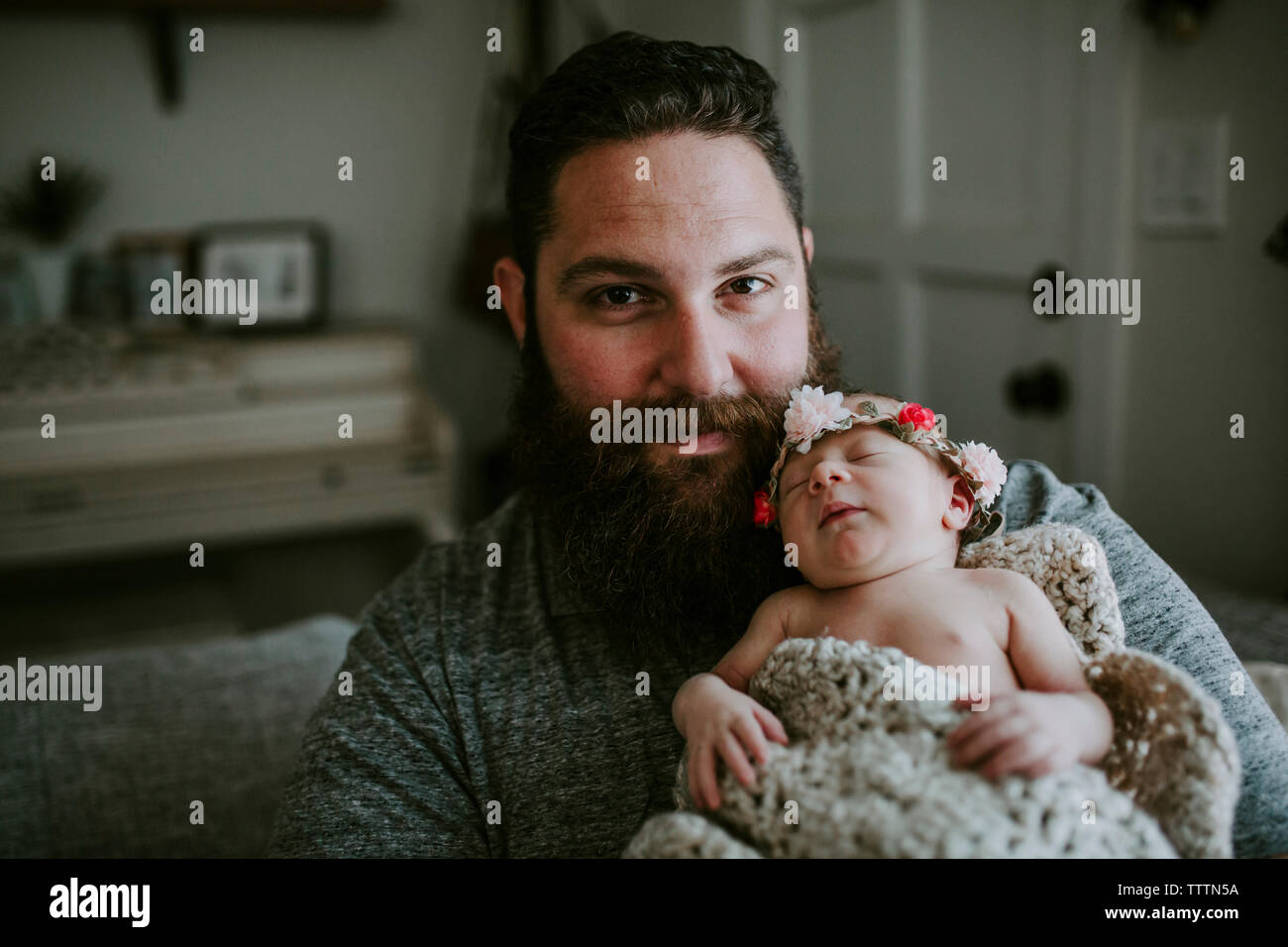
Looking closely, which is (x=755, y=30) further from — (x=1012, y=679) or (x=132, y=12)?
(x=132, y=12)

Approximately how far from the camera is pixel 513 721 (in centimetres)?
86

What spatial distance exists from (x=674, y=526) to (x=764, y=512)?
0.11 m

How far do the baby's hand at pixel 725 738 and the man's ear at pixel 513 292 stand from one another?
53cm

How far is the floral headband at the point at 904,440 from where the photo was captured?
0.68m

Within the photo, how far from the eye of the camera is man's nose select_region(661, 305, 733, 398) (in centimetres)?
78

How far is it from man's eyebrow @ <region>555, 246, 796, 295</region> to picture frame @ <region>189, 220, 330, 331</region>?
237 centimetres

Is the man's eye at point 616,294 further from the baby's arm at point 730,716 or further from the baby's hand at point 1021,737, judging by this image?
the baby's hand at point 1021,737

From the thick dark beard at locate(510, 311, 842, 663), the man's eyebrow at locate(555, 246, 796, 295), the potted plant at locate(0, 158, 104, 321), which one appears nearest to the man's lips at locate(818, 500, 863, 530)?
the thick dark beard at locate(510, 311, 842, 663)

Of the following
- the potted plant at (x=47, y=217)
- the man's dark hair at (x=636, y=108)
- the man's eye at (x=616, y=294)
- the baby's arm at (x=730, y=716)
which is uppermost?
the potted plant at (x=47, y=217)

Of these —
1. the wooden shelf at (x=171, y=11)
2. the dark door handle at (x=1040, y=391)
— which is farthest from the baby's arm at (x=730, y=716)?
the wooden shelf at (x=171, y=11)

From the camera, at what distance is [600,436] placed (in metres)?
0.88

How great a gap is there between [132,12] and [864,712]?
3.26 metres

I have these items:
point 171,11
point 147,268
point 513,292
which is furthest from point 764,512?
point 171,11
